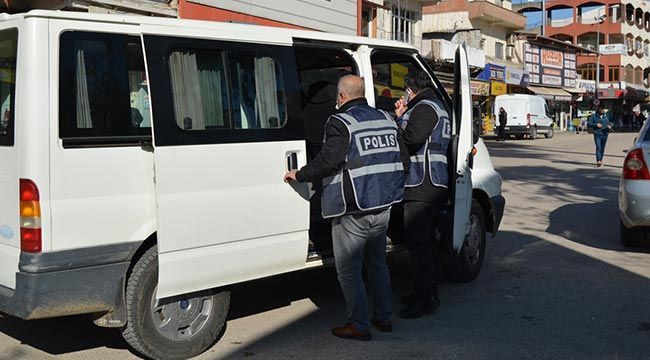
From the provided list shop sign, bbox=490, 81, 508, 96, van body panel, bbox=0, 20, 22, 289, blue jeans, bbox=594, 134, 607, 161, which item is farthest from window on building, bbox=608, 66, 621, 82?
van body panel, bbox=0, 20, 22, 289

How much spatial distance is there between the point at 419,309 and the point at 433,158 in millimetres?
1189

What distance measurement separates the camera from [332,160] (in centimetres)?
458

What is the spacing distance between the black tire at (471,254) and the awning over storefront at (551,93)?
44.4 meters

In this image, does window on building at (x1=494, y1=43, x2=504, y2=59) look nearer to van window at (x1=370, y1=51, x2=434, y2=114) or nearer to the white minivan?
van window at (x1=370, y1=51, x2=434, y2=114)

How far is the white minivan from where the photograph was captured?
12.6 ft

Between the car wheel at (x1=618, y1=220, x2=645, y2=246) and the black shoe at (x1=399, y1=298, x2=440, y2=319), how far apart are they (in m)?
3.57

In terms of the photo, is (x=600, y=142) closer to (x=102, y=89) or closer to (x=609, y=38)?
(x=102, y=89)

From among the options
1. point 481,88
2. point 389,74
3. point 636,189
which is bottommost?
point 636,189

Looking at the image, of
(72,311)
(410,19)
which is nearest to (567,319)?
(72,311)

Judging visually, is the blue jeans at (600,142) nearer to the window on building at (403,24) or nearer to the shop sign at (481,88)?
the window on building at (403,24)

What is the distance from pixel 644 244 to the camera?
320 inches

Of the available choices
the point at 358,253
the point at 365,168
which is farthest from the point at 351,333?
the point at 365,168

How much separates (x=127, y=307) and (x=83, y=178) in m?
0.85

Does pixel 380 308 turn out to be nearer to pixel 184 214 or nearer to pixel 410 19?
pixel 184 214
